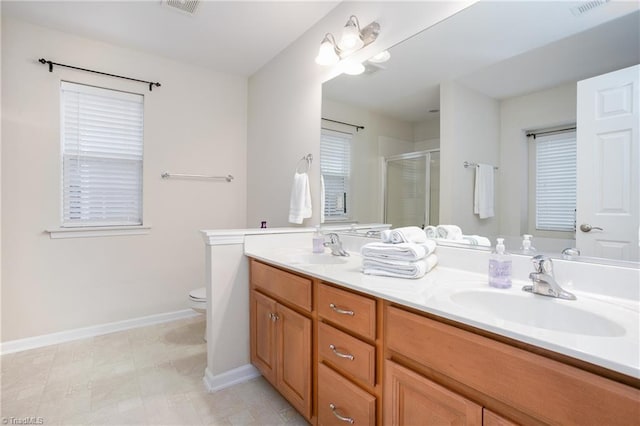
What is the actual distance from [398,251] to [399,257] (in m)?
0.02

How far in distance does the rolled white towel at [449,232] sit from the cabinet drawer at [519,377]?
2.14 ft

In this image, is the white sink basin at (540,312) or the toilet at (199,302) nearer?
the white sink basin at (540,312)

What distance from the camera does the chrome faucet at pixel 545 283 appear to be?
978 millimetres

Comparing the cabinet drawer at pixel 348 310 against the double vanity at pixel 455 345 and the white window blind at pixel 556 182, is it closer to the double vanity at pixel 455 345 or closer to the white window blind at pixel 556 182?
the double vanity at pixel 455 345

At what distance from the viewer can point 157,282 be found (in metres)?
2.93

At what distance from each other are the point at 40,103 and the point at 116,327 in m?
1.92

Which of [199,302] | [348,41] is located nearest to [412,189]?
[348,41]

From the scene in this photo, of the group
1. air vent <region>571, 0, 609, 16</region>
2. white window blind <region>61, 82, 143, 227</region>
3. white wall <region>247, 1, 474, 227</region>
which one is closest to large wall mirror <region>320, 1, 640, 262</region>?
air vent <region>571, 0, 609, 16</region>

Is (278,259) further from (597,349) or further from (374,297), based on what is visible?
(597,349)

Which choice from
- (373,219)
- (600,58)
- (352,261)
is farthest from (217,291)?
(600,58)

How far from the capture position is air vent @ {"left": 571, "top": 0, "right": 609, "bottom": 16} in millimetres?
1055

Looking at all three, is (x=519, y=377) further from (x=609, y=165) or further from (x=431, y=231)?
(x=431, y=231)

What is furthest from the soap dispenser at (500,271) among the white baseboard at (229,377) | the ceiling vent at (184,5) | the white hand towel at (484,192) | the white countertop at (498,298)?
the ceiling vent at (184,5)

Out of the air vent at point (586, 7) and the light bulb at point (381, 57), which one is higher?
the light bulb at point (381, 57)
